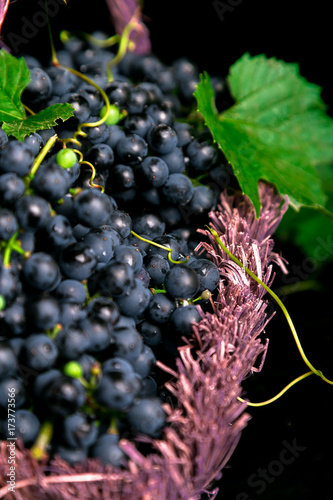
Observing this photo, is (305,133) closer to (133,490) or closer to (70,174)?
(70,174)

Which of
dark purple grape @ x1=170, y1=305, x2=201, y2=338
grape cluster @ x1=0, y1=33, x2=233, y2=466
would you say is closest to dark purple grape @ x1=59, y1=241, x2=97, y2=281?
grape cluster @ x1=0, y1=33, x2=233, y2=466

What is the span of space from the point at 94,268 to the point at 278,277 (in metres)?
0.44

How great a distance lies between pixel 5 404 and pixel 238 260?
30 cm

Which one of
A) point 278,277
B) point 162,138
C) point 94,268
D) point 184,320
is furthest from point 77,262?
point 278,277

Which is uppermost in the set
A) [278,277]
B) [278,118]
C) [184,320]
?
[278,118]

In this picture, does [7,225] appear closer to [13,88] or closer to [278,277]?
[13,88]

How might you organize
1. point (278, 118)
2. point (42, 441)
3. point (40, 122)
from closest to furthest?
point (42, 441), point (40, 122), point (278, 118)

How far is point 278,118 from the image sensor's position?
76 centimetres

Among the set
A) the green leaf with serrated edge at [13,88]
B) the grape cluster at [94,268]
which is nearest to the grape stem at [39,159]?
the grape cluster at [94,268]

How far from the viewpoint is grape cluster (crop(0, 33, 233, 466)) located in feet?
1.24

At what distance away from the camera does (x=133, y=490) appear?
0.36 metres

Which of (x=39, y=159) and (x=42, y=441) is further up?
(x=39, y=159)

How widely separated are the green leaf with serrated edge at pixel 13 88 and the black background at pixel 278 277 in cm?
14

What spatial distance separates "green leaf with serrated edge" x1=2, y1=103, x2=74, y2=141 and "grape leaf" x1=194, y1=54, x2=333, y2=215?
Result: 25 centimetres
